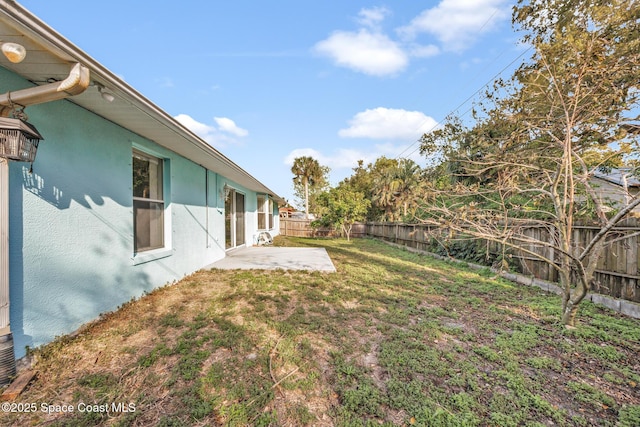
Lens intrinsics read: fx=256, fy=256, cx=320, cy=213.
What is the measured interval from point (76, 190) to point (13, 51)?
1499mm

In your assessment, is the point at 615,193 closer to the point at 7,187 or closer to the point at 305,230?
the point at 7,187

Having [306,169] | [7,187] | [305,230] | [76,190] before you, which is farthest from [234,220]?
[306,169]

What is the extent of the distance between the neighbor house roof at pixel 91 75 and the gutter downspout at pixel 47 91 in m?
0.10

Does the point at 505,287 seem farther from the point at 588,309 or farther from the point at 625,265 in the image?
the point at 625,265

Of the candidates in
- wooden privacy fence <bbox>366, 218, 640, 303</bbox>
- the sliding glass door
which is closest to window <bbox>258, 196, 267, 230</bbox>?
the sliding glass door

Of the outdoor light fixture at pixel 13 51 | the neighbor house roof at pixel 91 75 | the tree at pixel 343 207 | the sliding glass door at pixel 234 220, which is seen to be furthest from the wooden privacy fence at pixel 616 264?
the tree at pixel 343 207

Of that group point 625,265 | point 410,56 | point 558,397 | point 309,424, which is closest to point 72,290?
point 309,424

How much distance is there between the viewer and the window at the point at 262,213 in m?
13.0

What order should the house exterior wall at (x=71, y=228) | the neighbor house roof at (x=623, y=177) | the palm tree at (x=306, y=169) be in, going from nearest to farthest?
the house exterior wall at (x=71, y=228) → the neighbor house roof at (x=623, y=177) → the palm tree at (x=306, y=169)

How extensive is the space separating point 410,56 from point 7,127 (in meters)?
10.5

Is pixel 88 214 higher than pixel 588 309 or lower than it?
higher

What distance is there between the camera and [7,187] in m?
2.04

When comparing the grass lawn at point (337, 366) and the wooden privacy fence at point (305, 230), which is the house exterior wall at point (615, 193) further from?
the wooden privacy fence at point (305, 230)

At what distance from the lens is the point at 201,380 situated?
6.72 feet
